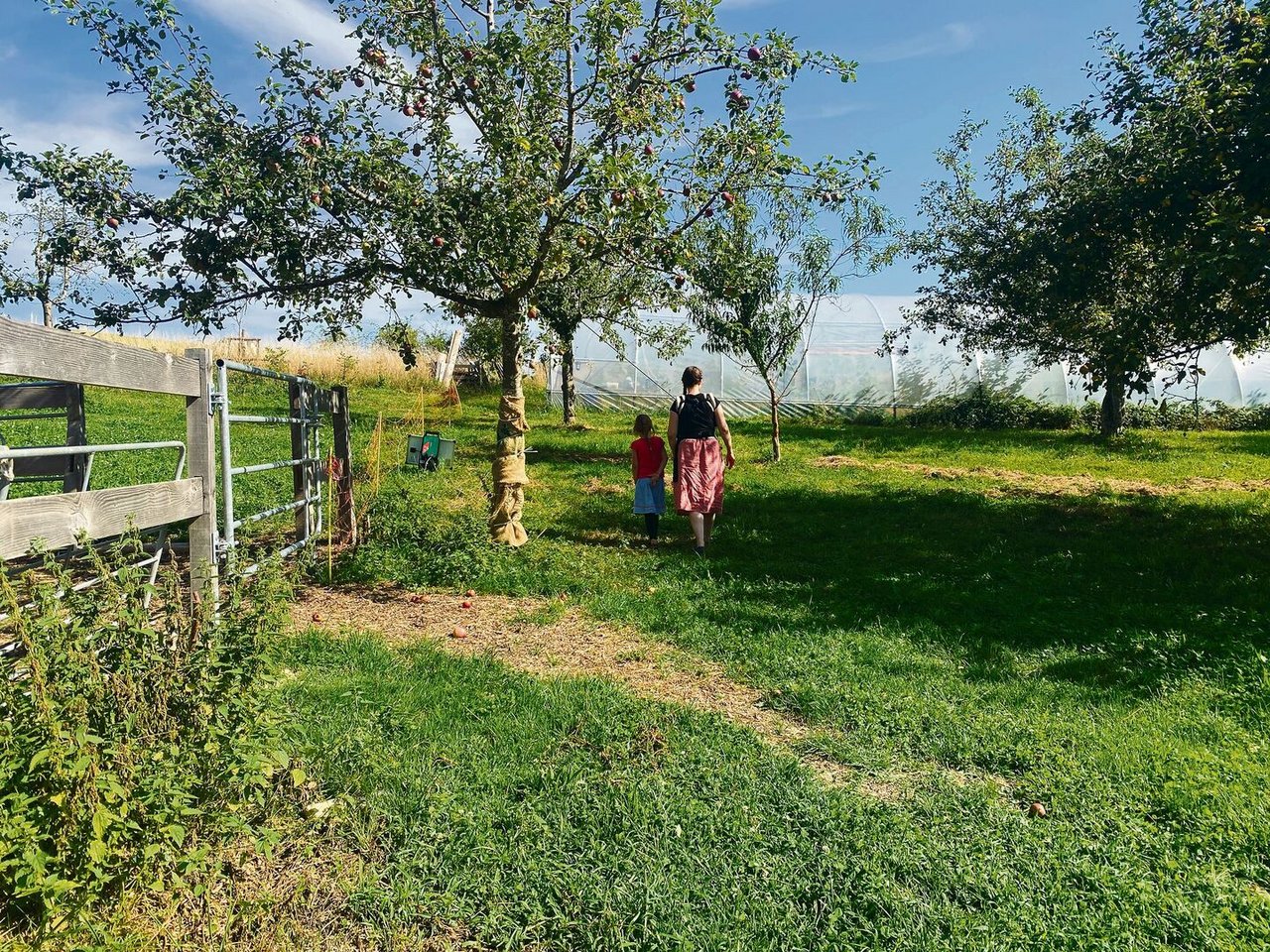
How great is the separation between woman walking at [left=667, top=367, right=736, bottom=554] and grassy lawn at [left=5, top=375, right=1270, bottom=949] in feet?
1.76

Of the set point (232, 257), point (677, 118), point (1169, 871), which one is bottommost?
point (1169, 871)

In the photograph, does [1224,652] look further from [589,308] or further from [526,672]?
[589,308]

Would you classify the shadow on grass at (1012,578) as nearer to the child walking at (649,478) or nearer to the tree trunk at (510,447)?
the child walking at (649,478)

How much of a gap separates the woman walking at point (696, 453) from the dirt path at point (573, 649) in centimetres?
200

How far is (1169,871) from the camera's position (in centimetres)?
294

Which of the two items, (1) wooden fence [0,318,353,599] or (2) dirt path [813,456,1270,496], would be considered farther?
(2) dirt path [813,456,1270,496]

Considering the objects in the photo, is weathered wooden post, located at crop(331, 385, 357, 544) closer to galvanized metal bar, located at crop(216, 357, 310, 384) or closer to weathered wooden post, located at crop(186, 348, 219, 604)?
galvanized metal bar, located at crop(216, 357, 310, 384)

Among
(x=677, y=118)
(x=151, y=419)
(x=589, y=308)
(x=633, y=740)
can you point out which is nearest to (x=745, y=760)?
(x=633, y=740)

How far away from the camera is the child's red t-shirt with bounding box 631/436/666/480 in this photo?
8.29 m

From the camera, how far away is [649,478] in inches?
327

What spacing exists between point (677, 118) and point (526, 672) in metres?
4.70

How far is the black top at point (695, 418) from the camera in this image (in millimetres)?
7727

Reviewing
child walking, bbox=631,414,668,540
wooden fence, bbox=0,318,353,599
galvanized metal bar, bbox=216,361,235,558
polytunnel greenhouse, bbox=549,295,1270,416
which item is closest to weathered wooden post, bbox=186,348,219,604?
wooden fence, bbox=0,318,353,599

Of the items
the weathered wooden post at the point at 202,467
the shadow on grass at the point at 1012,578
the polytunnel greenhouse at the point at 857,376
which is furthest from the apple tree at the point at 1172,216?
the polytunnel greenhouse at the point at 857,376
